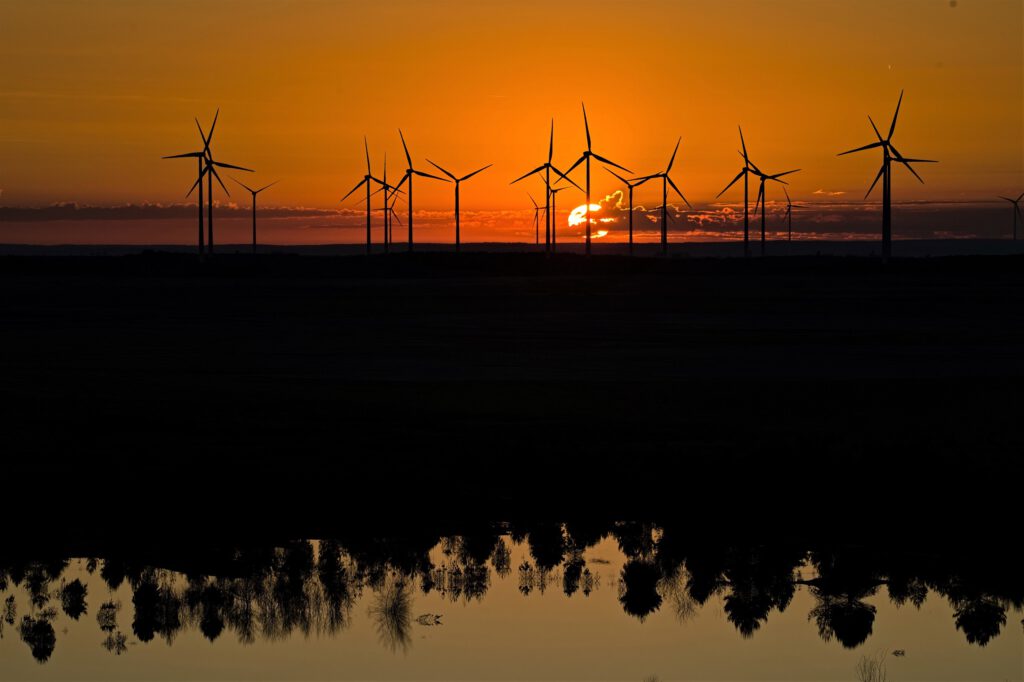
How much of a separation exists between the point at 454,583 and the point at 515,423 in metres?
15.4

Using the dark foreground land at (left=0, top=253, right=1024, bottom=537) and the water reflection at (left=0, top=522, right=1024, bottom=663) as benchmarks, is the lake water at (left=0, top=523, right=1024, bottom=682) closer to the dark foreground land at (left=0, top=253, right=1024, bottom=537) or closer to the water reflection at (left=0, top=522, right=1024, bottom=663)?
the water reflection at (left=0, top=522, right=1024, bottom=663)

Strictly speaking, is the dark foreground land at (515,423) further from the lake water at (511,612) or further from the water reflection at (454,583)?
the lake water at (511,612)

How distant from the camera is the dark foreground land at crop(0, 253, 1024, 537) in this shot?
23.8 meters

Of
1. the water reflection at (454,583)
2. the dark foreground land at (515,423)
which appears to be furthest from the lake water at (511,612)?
the dark foreground land at (515,423)

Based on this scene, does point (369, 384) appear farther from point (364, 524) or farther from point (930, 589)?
Result: point (930, 589)

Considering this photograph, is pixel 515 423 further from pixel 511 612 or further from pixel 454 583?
pixel 511 612

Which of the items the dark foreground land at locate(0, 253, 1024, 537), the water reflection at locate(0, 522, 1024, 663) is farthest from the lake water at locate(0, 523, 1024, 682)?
the dark foreground land at locate(0, 253, 1024, 537)

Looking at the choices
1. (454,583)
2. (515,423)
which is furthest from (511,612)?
(515,423)

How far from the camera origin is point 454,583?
19125 mm

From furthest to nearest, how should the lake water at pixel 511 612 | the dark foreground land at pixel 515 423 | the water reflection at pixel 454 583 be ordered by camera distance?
the dark foreground land at pixel 515 423 < the water reflection at pixel 454 583 < the lake water at pixel 511 612

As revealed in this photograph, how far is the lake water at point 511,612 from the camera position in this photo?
625 inches

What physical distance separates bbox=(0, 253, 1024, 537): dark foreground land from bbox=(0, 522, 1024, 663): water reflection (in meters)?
1.91

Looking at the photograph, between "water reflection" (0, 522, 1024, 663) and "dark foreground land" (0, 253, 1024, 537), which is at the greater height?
"dark foreground land" (0, 253, 1024, 537)

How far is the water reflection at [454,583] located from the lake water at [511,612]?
37 millimetres
